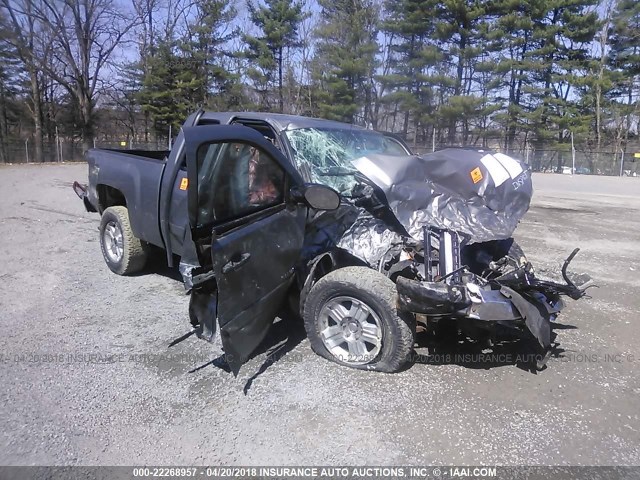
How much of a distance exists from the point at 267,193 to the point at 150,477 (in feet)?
6.66

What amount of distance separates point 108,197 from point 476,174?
451 centimetres

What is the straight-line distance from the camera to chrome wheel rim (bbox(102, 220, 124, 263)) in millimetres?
5762

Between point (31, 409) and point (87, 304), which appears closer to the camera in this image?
point (31, 409)

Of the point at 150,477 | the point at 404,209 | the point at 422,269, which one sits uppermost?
the point at 404,209

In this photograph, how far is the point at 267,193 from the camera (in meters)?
3.72

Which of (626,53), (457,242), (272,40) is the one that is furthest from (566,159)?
(457,242)

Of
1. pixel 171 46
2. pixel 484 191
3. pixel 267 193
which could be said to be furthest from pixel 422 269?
pixel 171 46

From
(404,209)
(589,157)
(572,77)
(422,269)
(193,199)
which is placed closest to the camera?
(193,199)

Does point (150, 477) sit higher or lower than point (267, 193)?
lower

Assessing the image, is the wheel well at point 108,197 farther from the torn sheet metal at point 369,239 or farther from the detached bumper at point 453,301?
the detached bumper at point 453,301

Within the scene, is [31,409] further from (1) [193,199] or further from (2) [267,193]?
(2) [267,193]

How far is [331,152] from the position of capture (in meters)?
4.77

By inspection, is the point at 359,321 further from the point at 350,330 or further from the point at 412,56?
the point at 412,56

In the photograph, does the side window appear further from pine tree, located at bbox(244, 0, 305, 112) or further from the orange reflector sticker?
pine tree, located at bbox(244, 0, 305, 112)
